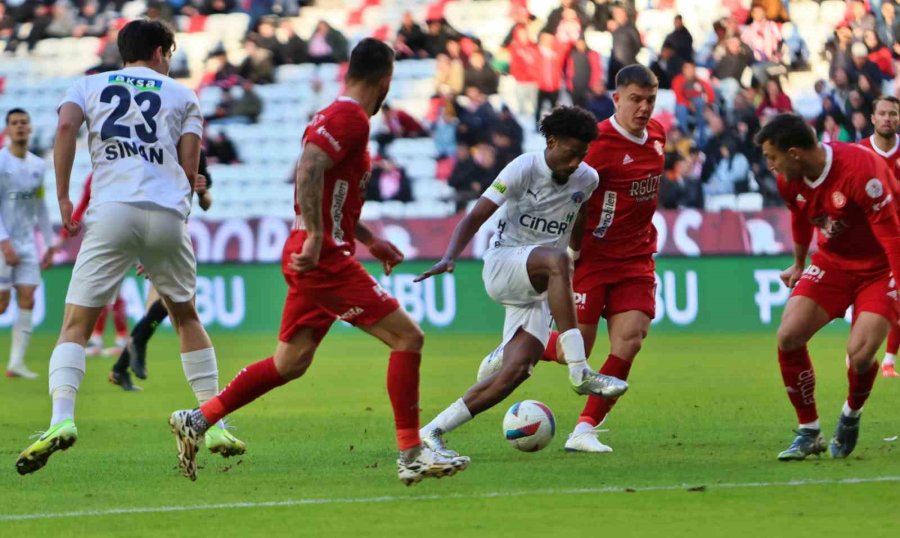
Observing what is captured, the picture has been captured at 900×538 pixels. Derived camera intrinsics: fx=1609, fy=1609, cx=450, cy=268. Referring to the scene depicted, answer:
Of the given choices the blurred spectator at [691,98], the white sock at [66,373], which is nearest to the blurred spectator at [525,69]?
the blurred spectator at [691,98]

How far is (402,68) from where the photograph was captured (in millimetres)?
25578

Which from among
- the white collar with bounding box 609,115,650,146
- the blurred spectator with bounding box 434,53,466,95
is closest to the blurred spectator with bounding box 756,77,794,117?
the blurred spectator with bounding box 434,53,466,95

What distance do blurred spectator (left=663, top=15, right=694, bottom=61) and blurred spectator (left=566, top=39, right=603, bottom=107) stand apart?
1.04 meters

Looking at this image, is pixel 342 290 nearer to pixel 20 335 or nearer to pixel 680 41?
pixel 20 335

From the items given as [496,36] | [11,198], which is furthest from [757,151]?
[11,198]

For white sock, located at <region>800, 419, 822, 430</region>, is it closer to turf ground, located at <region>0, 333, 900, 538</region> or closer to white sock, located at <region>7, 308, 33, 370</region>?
turf ground, located at <region>0, 333, 900, 538</region>

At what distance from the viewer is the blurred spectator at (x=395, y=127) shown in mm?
24219

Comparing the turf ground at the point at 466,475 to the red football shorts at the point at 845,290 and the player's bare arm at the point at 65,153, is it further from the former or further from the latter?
the player's bare arm at the point at 65,153

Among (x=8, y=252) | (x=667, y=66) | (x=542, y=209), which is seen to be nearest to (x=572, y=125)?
(x=542, y=209)

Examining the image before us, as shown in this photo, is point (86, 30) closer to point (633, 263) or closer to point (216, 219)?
point (216, 219)

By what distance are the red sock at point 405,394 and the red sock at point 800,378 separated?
6.94 feet

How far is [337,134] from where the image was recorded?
7.11 meters

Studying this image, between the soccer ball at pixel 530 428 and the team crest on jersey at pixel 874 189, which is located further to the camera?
the soccer ball at pixel 530 428

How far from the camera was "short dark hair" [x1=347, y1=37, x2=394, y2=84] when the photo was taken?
7281 millimetres
